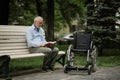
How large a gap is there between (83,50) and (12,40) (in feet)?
6.58

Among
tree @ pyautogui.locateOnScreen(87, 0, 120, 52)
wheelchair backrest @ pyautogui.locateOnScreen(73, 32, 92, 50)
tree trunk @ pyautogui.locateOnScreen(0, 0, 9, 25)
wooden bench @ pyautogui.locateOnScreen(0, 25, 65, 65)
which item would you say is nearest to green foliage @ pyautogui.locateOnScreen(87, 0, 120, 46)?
tree @ pyautogui.locateOnScreen(87, 0, 120, 52)

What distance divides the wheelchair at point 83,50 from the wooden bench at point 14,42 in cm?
76

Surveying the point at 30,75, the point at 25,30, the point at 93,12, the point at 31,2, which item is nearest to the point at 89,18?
the point at 93,12

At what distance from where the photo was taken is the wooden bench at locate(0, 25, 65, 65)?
439 inches

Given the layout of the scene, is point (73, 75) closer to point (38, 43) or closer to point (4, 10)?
point (38, 43)

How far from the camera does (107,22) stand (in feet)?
60.2

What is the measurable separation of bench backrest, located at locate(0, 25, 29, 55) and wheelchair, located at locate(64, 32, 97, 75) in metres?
1.24

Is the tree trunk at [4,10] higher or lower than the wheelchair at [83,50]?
higher

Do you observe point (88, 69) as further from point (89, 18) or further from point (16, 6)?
point (16, 6)

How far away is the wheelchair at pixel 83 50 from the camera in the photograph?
1153 cm

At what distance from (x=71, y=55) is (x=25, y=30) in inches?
60.8

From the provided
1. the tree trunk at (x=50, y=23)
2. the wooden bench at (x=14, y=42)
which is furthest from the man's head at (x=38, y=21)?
the tree trunk at (x=50, y=23)

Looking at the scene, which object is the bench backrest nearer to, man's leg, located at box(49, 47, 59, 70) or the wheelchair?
man's leg, located at box(49, 47, 59, 70)

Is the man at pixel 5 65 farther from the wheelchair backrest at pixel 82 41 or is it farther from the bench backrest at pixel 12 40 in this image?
the wheelchair backrest at pixel 82 41
